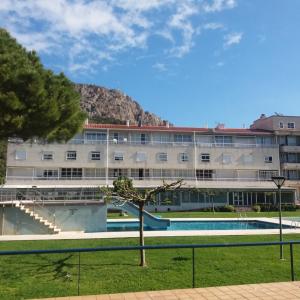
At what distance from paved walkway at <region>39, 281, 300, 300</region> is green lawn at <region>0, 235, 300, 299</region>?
94 centimetres

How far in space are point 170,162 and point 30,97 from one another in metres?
40.8

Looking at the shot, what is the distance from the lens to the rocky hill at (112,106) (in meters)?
184

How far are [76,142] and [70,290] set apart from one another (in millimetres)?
42757

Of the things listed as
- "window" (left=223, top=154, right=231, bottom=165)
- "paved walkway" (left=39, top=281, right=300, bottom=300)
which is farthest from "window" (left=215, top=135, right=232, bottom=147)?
"paved walkway" (left=39, top=281, right=300, bottom=300)

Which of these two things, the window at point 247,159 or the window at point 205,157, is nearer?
the window at point 205,157

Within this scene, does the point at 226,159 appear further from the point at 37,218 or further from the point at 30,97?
the point at 30,97

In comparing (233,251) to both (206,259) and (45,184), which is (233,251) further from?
(45,184)

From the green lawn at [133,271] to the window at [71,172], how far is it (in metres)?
37.8

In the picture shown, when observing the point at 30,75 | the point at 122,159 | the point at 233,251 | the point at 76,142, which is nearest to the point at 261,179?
the point at 122,159

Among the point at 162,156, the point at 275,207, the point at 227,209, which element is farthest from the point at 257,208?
the point at 162,156

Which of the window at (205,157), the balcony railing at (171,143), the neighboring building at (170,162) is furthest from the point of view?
the window at (205,157)

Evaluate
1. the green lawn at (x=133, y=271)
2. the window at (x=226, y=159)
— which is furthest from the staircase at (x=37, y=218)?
the window at (x=226, y=159)

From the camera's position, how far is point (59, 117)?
13.7 m

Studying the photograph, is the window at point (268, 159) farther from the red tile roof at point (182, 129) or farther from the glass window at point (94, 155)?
the glass window at point (94, 155)
